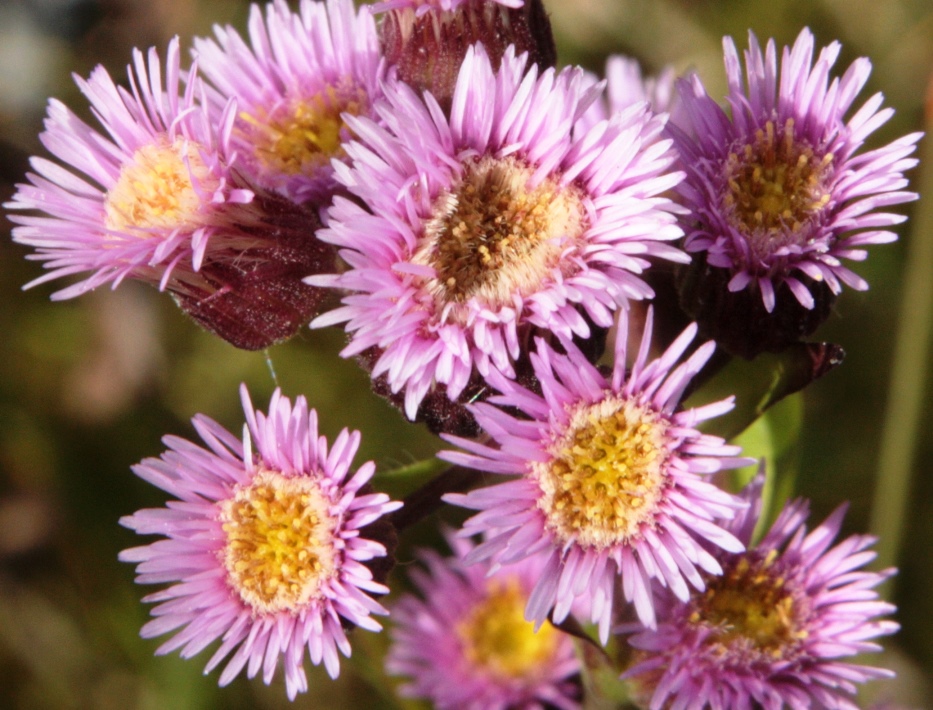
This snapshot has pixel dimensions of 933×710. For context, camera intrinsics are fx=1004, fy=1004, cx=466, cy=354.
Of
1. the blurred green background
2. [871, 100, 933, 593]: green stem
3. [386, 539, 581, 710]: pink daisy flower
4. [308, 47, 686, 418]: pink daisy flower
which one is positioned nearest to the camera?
[308, 47, 686, 418]: pink daisy flower

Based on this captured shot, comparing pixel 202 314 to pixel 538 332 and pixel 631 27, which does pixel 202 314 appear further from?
pixel 631 27

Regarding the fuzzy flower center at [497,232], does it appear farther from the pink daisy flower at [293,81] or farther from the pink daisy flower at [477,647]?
the pink daisy flower at [477,647]

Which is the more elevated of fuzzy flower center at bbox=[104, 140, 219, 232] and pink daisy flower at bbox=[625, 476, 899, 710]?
fuzzy flower center at bbox=[104, 140, 219, 232]

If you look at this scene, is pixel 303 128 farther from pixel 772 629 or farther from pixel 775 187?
pixel 772 629

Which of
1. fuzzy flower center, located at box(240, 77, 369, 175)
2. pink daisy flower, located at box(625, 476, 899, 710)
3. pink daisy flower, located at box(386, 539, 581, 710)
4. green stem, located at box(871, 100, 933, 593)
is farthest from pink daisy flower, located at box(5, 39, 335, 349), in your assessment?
green stem, located at box(871, 100, 933, 593)

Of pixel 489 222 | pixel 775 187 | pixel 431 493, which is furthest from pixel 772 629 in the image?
pixel 489 222

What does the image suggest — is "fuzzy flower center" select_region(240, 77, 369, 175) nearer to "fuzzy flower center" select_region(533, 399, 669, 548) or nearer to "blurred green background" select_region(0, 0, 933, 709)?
"fuzzy flower center" select_region(533, 399, 669, 548)

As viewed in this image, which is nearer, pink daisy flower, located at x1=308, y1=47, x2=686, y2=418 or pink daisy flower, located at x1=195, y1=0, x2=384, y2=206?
pink daisy flower, located at x1=308, y1=47, x2=686, y2=418

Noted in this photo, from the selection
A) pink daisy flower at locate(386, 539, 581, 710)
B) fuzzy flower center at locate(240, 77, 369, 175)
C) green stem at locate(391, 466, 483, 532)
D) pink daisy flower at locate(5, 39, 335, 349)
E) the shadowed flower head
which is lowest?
pink daisy flower at locate(386, 539, 581, 710)
